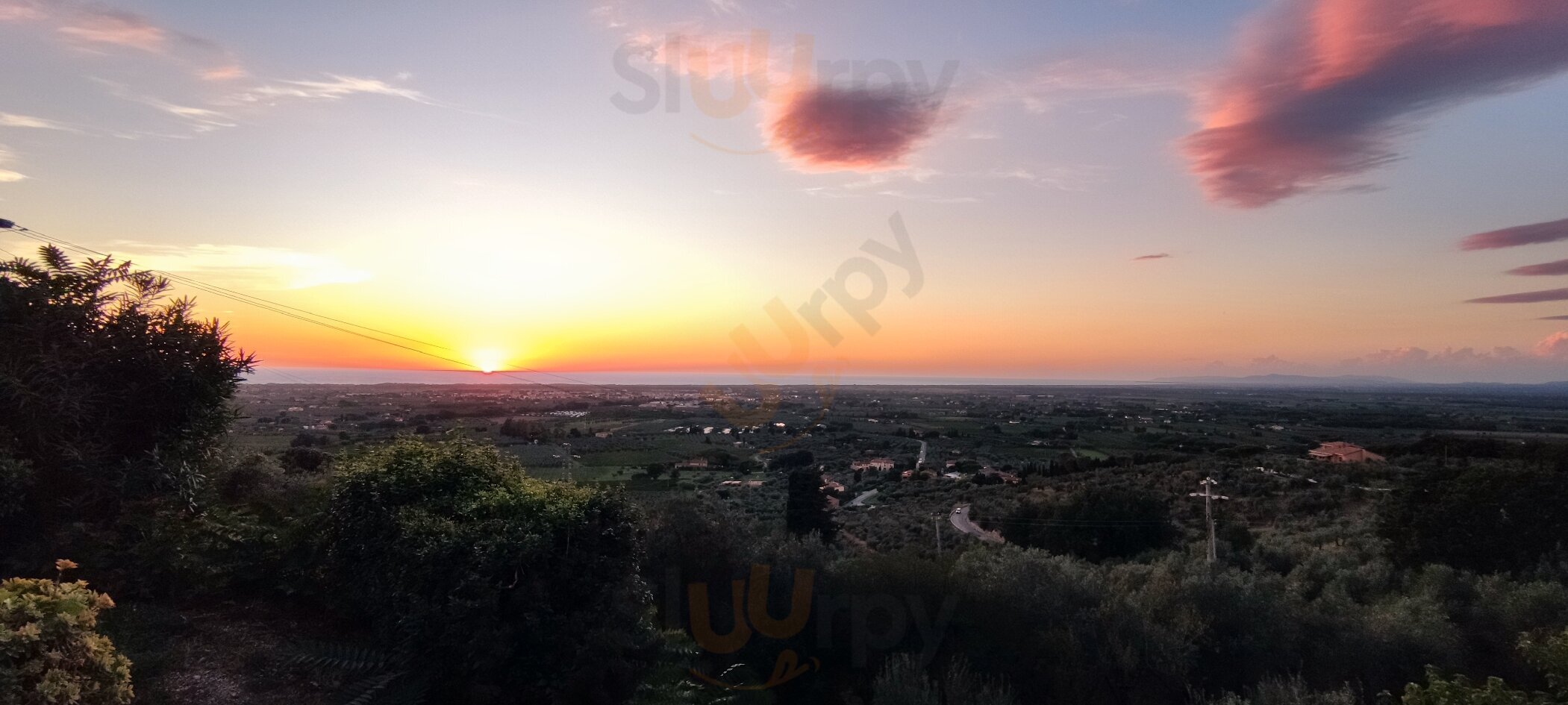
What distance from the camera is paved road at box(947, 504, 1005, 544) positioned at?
27438 mm

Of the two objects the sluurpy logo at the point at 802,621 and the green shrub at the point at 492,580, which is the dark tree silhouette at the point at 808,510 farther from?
the green shrub at the point at 492,580

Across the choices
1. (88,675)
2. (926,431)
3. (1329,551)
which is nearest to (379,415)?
(88,675)

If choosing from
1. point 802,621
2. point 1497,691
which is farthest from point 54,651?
point 1497,691

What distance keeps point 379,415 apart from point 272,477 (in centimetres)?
2096

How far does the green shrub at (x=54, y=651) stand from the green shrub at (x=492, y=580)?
2414 mm

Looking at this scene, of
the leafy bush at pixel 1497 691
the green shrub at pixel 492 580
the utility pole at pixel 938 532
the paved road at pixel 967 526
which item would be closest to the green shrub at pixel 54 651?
the green shrub at pixel 492 580

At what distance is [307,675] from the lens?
6.62 m

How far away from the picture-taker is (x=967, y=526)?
30375 mm

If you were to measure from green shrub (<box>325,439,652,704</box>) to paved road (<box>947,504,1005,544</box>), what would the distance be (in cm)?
2071

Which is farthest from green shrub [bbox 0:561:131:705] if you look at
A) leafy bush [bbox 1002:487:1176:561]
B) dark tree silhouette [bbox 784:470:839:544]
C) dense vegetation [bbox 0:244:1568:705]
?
leafy bush [bbox 1002:487:1176:561]

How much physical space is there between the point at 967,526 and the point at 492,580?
26402mm

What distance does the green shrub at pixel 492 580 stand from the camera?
22.5 ft

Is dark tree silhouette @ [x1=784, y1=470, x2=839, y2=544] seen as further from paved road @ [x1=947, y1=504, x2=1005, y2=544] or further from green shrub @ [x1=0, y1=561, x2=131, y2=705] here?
green shrub @ [x1=0, y1=561, x2=131, y2=705]

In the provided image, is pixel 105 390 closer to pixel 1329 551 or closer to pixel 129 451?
pixel 129 451
